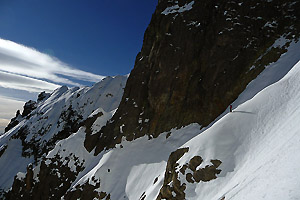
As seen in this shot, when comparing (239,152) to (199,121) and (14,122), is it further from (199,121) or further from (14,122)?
(14,122)

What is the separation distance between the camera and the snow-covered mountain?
1054cm

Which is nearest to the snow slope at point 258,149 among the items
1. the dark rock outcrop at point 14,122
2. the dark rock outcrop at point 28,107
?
the dark rock outcrop at point 28,107

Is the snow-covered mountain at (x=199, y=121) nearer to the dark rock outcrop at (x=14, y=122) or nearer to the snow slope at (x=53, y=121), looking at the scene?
the snow slope at (x=53, y=121)

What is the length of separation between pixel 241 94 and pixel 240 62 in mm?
4160

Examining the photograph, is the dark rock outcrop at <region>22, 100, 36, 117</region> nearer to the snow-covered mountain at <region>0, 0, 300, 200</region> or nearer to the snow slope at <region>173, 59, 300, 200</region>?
the snow-covered mountain at <region>0, 0, 300, 200</region>

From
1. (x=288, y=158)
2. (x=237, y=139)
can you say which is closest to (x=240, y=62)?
(x=237, y=139)

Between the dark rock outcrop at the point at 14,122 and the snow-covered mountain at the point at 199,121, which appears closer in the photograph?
the snow-covered mountain at the point at 199,121

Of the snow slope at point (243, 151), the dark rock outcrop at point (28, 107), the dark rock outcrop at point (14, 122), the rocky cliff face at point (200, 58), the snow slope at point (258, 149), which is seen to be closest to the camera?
the snow slope at point (258, 149)

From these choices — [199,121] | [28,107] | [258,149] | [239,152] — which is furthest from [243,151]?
[28,107]

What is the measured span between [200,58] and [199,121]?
8142 mm

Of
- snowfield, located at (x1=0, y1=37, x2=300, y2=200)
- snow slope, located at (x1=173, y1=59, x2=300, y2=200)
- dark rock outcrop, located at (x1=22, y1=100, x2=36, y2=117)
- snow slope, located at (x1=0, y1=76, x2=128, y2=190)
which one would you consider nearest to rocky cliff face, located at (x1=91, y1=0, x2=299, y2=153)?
snowfield, located at (x1=0, y1=37, x2=300, y2=200)

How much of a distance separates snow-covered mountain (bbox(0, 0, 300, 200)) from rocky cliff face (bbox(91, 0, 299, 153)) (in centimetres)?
12

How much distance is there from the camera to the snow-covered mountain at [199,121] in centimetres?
1054

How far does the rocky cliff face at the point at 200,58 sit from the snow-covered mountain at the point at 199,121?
0.12m
